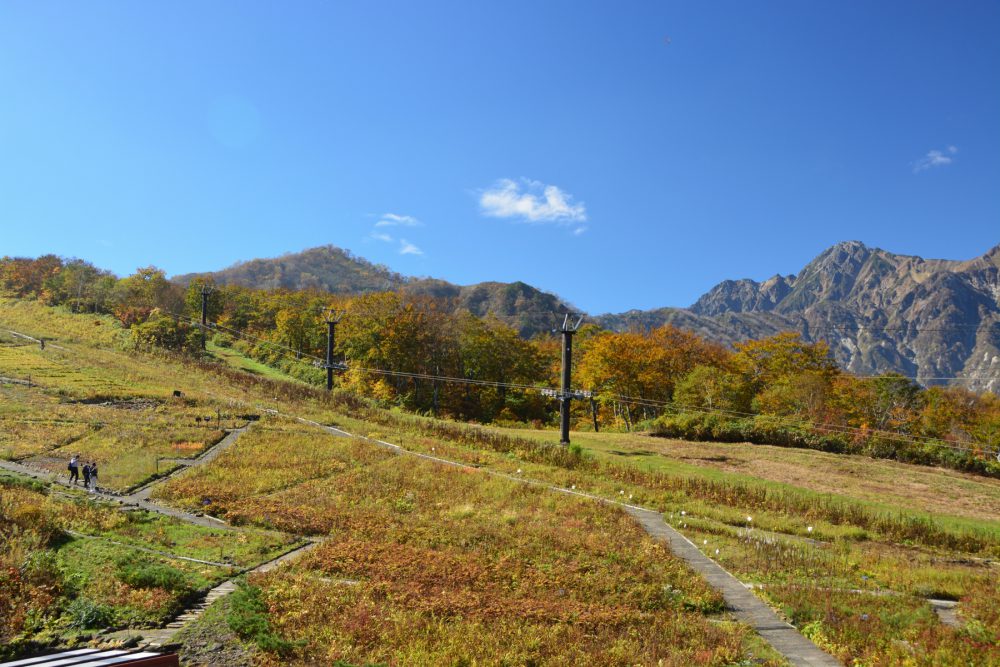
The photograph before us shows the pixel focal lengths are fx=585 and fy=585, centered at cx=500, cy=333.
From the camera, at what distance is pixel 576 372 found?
7481 cm

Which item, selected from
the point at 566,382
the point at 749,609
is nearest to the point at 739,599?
the point at 749,609

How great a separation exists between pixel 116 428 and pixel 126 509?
19.3 meters

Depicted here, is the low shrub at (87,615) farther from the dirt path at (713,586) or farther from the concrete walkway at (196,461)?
the concrete walkway at (196,461)

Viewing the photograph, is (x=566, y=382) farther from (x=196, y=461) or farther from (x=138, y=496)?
(x=138, y=496)

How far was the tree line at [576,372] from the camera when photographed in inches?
2293

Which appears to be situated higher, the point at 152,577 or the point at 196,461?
the point at 152,577

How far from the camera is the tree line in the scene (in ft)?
191

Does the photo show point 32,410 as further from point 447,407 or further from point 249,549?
point 447,407

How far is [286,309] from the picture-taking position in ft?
Result: 309

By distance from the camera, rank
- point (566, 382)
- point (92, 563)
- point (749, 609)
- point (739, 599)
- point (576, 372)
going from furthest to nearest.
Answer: point (576, 372)
point (566, 382)
point (92, 563)
point (739, 599)
point (749, 609)

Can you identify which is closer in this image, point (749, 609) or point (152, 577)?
point (749, 609)

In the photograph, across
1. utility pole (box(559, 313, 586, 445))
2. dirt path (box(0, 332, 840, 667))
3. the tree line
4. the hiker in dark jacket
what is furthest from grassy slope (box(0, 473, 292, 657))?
the tree line

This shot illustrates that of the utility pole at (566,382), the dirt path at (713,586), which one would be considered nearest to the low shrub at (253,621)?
the dirt path at (713,586)

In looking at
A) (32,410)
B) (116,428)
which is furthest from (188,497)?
(32,410)
